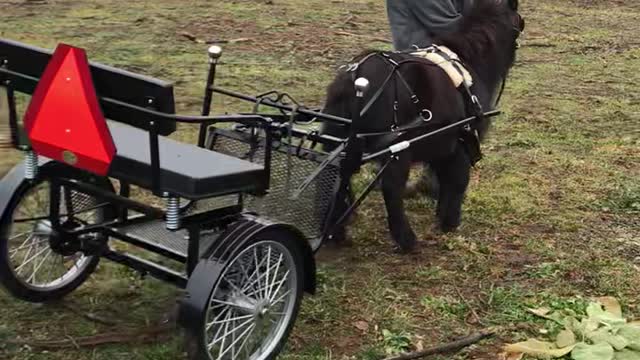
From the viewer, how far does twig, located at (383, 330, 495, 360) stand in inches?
155

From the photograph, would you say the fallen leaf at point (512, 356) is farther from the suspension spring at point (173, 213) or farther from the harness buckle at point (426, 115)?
the suspension spring at point (173, 213)

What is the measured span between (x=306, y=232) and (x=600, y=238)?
225 cm

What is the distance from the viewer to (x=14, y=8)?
12.9m

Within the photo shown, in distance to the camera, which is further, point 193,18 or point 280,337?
point 193,18

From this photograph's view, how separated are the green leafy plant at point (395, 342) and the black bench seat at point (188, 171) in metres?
1.06

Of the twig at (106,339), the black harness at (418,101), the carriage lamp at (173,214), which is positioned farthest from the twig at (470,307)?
the carriage lamp at (173,214)

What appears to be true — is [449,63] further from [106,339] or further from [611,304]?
[106,339]

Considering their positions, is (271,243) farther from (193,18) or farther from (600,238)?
(193,18)

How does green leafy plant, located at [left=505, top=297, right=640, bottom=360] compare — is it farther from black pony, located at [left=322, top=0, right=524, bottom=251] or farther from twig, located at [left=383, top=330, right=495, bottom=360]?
black pony, located at [left=322, top=0, right=524, bottom=251]

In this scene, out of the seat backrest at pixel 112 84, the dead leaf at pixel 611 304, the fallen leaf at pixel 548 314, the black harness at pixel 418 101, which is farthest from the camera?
the black harness at pixel 418 101

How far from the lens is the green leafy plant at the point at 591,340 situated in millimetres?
3895

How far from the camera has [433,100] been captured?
5023mm

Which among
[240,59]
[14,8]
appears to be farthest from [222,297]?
[14,8]

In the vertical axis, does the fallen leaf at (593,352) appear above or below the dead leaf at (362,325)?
above
